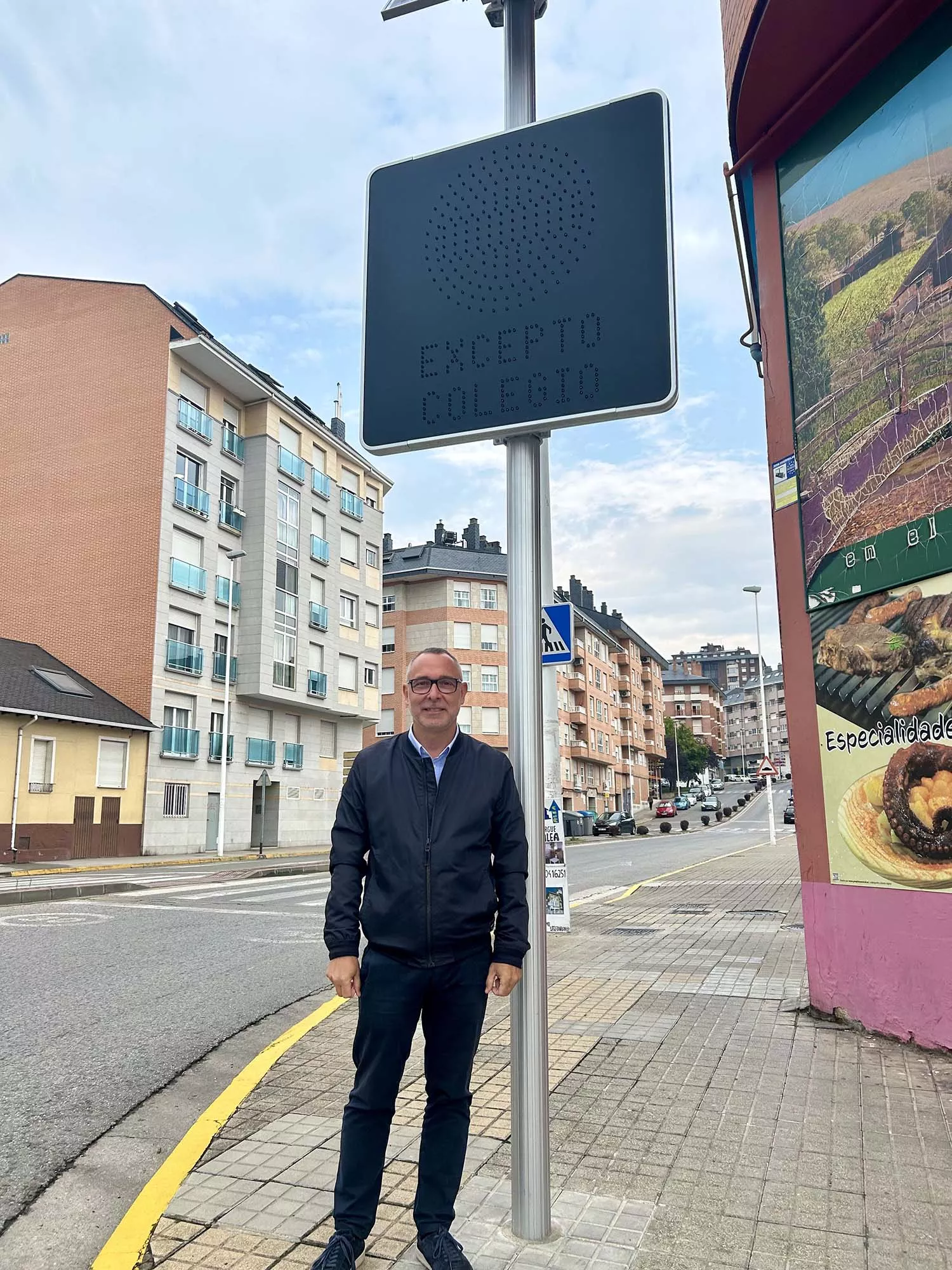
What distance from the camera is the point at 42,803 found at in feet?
89.1

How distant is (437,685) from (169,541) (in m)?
31.7

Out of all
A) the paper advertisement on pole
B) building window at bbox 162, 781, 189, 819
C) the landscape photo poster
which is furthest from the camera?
building window at bbox 162, 781, 189, 819

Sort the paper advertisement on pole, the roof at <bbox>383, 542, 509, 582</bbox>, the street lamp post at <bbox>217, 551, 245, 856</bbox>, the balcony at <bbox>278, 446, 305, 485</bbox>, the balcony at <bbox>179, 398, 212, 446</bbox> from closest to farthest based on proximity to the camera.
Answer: the paper advertisement on pole, the street lamp post at <bbox>217, 551, 245, 856</bbox>, the balcony at <bbox>179, 398, 212, 446</bbox>, the balcony at <bbox>278, 446, 305, 485</bbox>, the roof at <bbox>383, 542, 509, 582</bbox>

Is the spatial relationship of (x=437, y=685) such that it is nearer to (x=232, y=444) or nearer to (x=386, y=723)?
(x=232, y=444)

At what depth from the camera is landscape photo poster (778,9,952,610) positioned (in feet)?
17.8

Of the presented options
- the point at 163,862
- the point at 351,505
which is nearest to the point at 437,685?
the point at 163,862

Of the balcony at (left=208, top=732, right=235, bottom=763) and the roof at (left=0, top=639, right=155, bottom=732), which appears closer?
the roof at (left=0, top=639, right=155, bottom=732)

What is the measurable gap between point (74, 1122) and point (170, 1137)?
0.53 m

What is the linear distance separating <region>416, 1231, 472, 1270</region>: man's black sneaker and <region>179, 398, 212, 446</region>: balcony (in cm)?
3398

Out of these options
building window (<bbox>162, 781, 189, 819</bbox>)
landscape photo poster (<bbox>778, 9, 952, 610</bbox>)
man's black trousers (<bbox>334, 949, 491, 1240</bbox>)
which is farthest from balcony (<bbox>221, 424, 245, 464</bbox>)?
man's black trousers (<bbox>334, 949, 491, 1240</bbox>)

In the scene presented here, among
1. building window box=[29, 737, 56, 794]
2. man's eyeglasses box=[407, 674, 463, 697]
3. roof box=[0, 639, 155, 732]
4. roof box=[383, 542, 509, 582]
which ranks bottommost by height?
man's eyeglasses box=[407, 674, 463, 697]

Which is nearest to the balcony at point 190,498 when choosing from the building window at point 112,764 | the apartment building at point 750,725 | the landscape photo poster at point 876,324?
the building window at point 112,764

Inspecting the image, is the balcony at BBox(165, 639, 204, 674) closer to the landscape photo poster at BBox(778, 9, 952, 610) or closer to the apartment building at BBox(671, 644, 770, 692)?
the landscape photo poster at BBox(778, 9, 952, 610)

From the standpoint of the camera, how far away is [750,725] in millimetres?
183500
